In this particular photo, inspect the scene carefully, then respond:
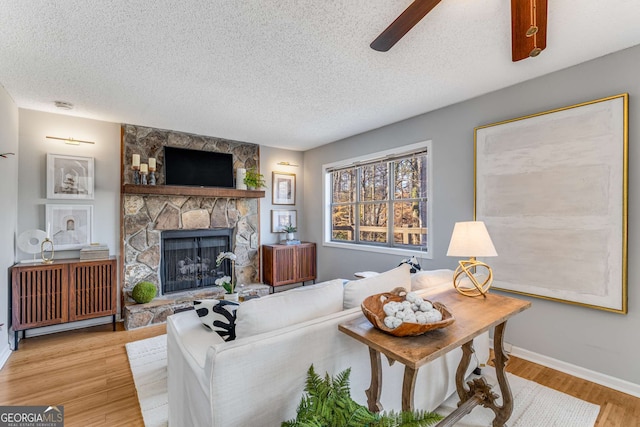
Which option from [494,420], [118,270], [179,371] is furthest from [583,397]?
[118,270]

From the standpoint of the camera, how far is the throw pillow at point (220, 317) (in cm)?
151

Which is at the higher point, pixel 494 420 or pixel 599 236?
pixel 599 236

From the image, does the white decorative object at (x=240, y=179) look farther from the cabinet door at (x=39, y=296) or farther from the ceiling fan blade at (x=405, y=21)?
the ceiling fan blade at (x=405, y=21)

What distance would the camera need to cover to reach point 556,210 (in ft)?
7.88

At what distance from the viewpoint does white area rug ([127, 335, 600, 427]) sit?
1.82 meters

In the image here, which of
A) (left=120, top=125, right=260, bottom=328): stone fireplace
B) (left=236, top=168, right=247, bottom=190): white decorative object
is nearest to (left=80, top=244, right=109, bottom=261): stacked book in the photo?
(left=120, top=125, right=260, bottom=328): stone fireplace

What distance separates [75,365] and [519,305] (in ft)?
11.8

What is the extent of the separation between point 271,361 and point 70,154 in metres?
3.81

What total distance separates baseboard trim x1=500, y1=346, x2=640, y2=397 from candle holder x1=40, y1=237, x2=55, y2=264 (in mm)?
4839

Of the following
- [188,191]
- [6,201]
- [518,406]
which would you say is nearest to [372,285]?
[518,406]

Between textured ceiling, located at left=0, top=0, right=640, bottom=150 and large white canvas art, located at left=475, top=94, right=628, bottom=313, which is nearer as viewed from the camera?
textured ceiling, located at left=0, top=0, right=640, bottom=150

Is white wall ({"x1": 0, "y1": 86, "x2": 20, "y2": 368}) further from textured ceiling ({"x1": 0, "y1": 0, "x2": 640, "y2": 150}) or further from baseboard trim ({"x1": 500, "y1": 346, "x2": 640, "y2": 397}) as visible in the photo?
baseboard trim ({"x1": 500, "y1": 346, "x2": 640, "y2": 397})

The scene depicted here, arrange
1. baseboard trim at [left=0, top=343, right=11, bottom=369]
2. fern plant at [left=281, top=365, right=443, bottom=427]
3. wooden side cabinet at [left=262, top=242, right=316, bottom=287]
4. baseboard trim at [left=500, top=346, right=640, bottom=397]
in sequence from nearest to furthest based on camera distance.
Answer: fern plant at [left=281, top=365, right=443, bottom=427]
baseboard trim at [left=500, top=346, right=640, bottom=397]
baseboard trim at [left=0, top=343, right=11, bottom=369]
wooden side cabinet at [left=262, top=242, right=316, bottom=287]

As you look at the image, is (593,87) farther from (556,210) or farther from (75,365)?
(75,365)
